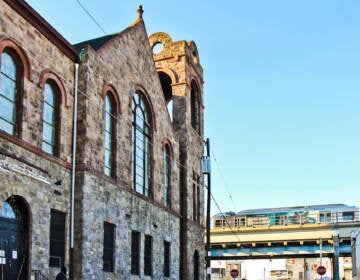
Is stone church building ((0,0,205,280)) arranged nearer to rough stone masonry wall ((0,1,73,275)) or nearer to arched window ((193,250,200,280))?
rough stone masonry wall ((0,1,73,275))

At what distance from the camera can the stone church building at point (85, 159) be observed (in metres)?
17.5

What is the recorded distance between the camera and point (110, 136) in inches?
925

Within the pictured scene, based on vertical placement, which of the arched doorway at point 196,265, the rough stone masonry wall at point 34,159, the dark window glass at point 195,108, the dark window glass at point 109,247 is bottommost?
the arched doorway at point 196,265

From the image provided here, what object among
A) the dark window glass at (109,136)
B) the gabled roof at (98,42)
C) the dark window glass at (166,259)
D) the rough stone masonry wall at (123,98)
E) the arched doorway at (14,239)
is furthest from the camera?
the dark window glass at (166,259)

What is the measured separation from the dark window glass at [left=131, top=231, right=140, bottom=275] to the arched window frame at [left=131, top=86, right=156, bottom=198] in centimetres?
200

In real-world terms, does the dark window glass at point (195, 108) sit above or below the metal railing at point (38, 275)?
above

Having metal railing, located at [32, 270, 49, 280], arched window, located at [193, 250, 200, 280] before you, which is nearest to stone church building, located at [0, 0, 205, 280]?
metal railing, located at [32, 270, 49, 280]

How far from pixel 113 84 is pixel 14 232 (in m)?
8.32

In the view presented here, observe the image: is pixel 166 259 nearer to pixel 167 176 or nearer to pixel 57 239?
pixel 167 176

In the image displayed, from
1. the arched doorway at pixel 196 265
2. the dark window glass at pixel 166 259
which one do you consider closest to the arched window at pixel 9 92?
the dark window glass at pixel 166 259

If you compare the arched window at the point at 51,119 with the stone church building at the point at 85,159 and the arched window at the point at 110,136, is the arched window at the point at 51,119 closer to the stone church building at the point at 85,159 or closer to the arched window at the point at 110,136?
the stone church building at the point at 85,159

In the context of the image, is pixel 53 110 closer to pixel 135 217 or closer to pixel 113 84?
pixel 113 84

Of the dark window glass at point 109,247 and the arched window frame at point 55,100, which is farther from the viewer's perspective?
the dark window glass at point 109,247

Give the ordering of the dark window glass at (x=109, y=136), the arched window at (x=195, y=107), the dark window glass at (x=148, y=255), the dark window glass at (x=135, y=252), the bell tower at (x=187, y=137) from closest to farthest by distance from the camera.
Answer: the dark window glass at (x=109, y=136)
the dark window glass at (x=135, y=252)
the dark window glass at (x=148, y=255)
the bell tower at (x=187, y=137)
the arched window at (x=195, y=107)
